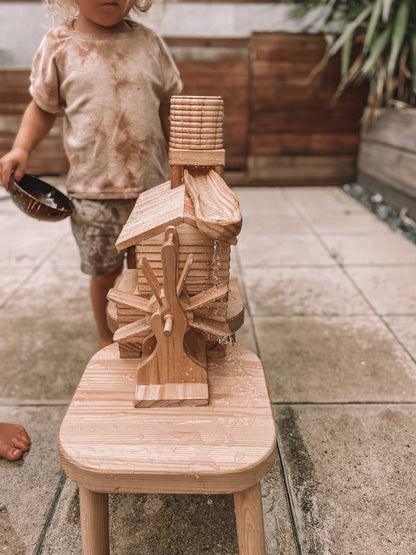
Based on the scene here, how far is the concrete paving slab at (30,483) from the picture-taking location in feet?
4.43

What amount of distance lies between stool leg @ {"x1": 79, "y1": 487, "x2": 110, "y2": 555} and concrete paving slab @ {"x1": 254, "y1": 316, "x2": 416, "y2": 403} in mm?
950

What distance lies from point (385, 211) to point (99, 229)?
11.2 ft

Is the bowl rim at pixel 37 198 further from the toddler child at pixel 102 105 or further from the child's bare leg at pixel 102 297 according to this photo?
the child's bare leg at pixel 102 297

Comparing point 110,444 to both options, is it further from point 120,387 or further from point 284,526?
point 284,526

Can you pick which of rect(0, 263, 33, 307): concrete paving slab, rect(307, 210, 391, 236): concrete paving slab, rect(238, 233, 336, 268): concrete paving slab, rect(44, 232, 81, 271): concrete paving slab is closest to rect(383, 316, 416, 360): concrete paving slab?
rect(238, 233, 336, 268): concrete paving slab

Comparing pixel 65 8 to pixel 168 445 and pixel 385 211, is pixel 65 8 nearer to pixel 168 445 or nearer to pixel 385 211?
pixel 168 445

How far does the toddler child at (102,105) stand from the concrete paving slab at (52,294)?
39.5 inches

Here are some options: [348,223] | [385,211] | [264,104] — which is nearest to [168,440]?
[348,223]

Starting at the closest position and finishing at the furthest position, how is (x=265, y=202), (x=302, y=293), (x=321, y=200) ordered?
(x=302, y=293) < (x=265, y=202) < (x=321, y=200)

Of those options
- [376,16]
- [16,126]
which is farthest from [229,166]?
[16,126]

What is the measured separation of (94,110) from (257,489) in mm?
1383

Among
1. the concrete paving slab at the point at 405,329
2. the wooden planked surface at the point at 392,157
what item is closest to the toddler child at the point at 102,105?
the concrete paving slab at the point at 405,329

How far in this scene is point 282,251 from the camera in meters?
3.64

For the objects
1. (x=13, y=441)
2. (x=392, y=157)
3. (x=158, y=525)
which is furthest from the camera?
(x=392, y=157)
